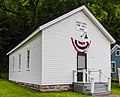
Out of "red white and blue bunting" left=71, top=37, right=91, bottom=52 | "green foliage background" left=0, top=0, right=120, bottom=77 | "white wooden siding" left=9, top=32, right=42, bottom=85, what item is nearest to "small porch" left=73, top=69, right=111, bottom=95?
"red white and blue bunting" left=71, top=37, right=91, bottom=52

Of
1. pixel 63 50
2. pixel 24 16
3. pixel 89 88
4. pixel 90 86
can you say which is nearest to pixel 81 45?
pixel 63 50

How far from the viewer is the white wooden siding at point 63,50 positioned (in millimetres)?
18141

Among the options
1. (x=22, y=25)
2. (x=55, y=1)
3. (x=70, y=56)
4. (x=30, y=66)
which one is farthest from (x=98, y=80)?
(x=22, y=25)

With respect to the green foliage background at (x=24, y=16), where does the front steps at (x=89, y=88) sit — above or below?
below

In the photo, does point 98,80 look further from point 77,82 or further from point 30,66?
point 30,66

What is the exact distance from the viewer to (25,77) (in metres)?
21.1

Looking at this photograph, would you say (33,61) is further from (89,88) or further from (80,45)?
(89,88)

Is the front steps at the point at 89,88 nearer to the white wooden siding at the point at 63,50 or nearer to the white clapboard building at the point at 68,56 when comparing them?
the white clapboard building at the point at 68,56

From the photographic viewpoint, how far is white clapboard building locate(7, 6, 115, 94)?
18.2 metres

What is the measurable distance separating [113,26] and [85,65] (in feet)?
67.0

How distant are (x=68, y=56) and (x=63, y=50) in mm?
633

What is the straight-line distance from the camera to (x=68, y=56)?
19328 millimetres

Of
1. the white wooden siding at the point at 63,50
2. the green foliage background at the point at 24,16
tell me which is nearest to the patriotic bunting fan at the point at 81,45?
the white wooden siding at the point at 63,50

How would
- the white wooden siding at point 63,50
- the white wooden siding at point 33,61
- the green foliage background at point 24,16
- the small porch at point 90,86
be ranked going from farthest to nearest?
the green foliage background at point 24,16 < the white wooden siding at point 33,61 < the white wooden siding at point 63,50 < the small porch at point 90,86
